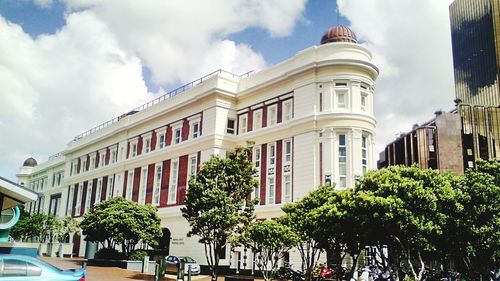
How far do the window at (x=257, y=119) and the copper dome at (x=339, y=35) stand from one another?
7.27 meters

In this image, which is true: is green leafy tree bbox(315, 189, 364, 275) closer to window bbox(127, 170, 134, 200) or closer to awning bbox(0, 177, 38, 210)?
awning bbox(0, 177, 38, 210)

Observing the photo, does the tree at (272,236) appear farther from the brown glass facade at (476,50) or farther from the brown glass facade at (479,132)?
the brown glass facade at (476,50)

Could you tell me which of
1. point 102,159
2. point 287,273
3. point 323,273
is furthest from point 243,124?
point 102,159

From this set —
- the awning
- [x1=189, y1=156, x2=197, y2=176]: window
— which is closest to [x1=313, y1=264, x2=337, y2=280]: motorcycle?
[x1=189, y1=156, x2=197, y2=176]: window

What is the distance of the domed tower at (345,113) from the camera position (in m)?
30.5

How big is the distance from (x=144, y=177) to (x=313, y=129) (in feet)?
67.8

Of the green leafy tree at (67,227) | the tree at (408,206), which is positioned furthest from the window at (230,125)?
the green leafy tree at (67,227)

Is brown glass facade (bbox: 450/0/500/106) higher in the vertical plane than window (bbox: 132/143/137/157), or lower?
higher

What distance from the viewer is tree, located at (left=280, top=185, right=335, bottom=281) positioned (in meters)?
21.7

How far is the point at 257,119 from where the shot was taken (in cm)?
3662

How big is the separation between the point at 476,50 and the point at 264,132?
60.0 metres

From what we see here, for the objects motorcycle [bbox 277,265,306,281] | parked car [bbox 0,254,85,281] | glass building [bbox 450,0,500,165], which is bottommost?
motorcycle [bbox 277,265,306,281]

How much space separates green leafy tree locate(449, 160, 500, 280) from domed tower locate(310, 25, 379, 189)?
10726 millimetres

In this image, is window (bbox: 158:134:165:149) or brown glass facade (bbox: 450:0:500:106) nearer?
window (bbox: 158:134:165:149)
